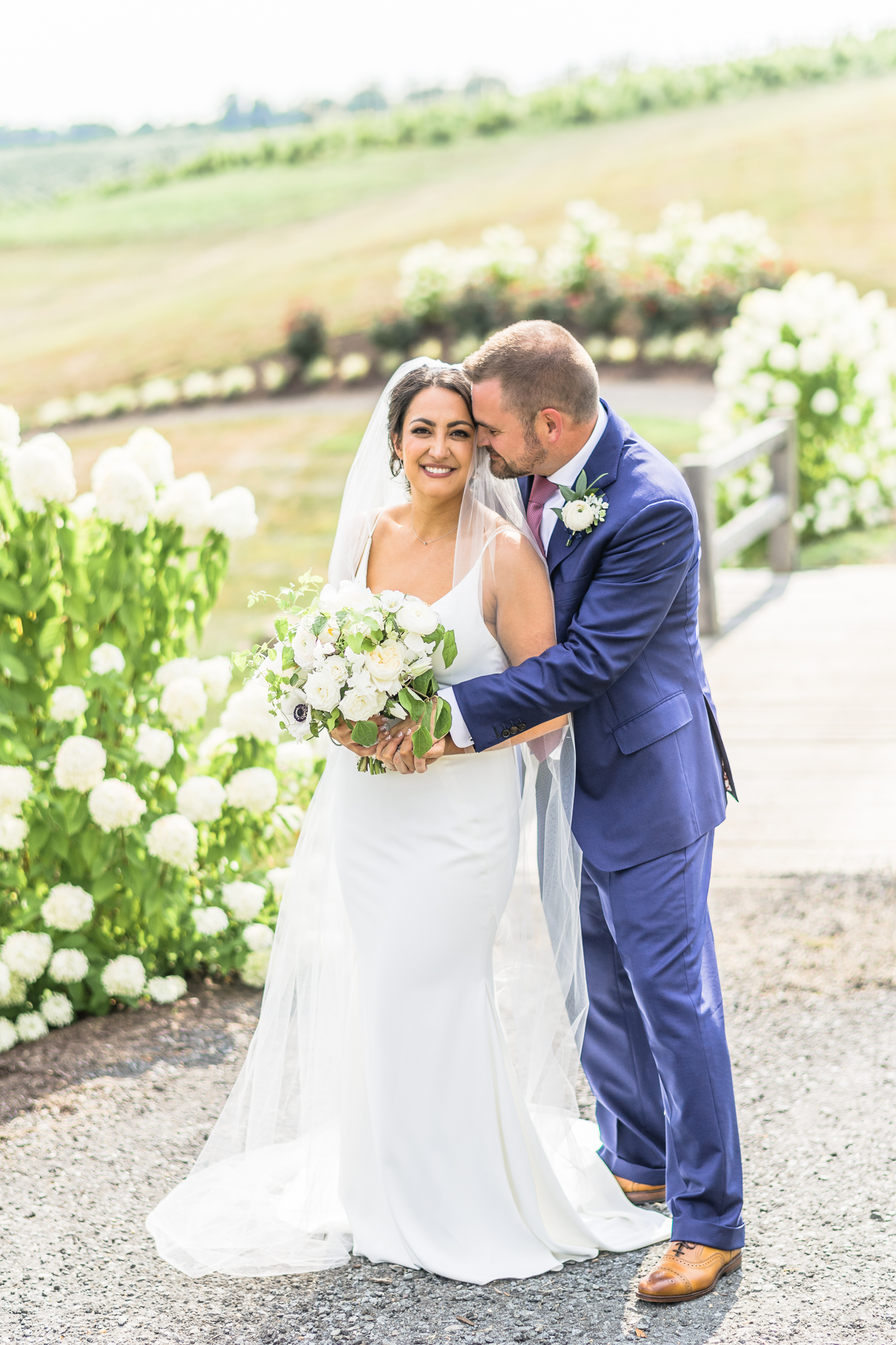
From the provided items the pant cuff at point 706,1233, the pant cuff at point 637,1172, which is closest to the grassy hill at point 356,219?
the pant cuff at point 637,1172

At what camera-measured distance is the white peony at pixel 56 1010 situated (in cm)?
417

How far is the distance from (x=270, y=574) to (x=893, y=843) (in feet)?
31.8

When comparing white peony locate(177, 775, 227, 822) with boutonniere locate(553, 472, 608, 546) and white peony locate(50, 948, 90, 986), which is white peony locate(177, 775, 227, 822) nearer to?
white peony locate(50, 948, 90, 986)

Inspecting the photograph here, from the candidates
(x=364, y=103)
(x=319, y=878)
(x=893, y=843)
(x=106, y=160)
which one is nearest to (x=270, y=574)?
(x=893, y=843)

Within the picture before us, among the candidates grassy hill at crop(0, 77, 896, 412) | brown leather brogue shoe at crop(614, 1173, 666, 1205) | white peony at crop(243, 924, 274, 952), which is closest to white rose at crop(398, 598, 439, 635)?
brown leather brogue shoe at crop(614, 1173, 666, 1205)

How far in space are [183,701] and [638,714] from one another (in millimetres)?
1812

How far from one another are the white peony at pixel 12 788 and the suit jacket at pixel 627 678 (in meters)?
1.73

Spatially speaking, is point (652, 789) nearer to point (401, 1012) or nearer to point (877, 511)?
point (401, 1012)

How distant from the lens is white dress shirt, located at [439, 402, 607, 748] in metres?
2.81

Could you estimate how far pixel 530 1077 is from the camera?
10.3 feet

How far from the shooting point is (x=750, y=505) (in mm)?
11297

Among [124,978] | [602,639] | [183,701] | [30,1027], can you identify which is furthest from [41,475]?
[602,639]

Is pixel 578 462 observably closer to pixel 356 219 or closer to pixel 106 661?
pixel 106 661

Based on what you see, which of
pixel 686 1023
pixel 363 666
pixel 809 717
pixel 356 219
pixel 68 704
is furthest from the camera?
pixel 356 219
